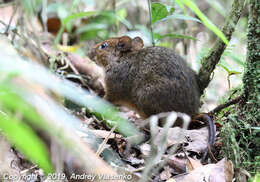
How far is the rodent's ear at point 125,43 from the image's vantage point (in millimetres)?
4769

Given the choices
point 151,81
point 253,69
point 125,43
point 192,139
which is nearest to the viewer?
point 253,69

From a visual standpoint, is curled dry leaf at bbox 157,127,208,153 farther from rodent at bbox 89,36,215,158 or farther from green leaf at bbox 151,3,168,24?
green leaf at bbox 151,3,168,24

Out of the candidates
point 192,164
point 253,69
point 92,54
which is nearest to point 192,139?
point 192,164

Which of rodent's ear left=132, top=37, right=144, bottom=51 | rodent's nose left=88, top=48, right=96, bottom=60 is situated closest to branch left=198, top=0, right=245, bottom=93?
rodent's ear left=132, top=37, right=144, bottom=51

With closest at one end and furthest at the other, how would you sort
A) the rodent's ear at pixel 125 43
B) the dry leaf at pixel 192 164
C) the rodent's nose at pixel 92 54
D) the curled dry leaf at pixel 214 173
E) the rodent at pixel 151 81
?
the curled dry leaf at pixel 214 173 → the dry leaf at pixel 192 164 → the rodent at pixel 151 81 → the rodent's ear at pixel 125 43 → the rodent's nose at pixel 92 54

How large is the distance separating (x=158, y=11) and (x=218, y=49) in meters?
0.88

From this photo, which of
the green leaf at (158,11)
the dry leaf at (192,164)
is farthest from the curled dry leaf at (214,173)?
the green leaf at (158,11)

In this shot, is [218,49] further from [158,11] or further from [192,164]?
[192,164]

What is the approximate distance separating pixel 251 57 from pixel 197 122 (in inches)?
52.9

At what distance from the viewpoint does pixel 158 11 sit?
412 cm

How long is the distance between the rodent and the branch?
0.11 metres

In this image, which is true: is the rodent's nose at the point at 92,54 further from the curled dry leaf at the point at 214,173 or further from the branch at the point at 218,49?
the curled dry leaf at the point at 214,173

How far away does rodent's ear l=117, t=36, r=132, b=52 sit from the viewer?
4769mm

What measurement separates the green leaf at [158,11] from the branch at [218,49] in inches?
28.8
